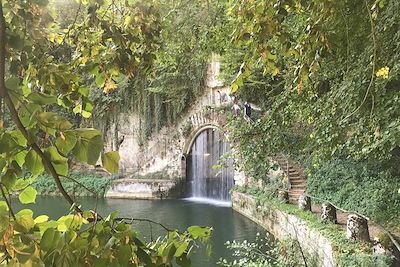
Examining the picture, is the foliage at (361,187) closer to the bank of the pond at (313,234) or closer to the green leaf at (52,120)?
the bank of the pond at (313,234)

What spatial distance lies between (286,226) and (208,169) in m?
Answer: 6.68

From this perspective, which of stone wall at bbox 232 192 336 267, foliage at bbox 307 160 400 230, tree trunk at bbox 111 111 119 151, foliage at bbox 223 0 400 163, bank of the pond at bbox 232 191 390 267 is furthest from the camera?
tree trunk at bbox 111 111 119 151

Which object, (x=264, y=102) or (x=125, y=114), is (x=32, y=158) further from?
(x=125, y=114)

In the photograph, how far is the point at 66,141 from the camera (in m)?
0.68

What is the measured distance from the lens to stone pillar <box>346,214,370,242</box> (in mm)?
5500

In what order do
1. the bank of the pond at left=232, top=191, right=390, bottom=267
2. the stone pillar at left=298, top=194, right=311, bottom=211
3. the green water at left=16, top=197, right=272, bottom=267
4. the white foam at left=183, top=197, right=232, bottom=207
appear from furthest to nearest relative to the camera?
the white foam at left=183, top=197, right=232, bottom=207
the green water at left=16, top=197, right=272, bottom=267
the stone pillar at left=298, top=194, right=311, bottom=211
the bank of the pond at left=232, top=191, right=390, bottom=267

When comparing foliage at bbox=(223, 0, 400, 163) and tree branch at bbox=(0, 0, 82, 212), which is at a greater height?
foliage at bbox=(223, 0, 400, 163)

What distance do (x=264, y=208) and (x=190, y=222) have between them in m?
2.06

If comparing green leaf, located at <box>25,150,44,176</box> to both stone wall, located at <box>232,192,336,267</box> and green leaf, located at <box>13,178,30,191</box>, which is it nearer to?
green leaf, located at <box>13,178,30,191</box>

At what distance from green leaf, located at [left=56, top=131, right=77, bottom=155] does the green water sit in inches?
259

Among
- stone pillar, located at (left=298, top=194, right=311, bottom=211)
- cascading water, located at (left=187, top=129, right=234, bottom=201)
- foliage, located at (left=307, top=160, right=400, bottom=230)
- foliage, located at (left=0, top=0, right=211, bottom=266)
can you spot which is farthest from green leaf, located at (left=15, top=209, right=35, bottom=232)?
cascading water, located at (left=187, top=129, right=234, bottom=201)

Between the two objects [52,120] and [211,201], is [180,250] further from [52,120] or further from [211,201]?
[211,201]

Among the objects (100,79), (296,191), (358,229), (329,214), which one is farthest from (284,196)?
(100,79)

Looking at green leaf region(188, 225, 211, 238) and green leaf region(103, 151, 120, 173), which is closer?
green leaf region(103, 151, 120, 173)
